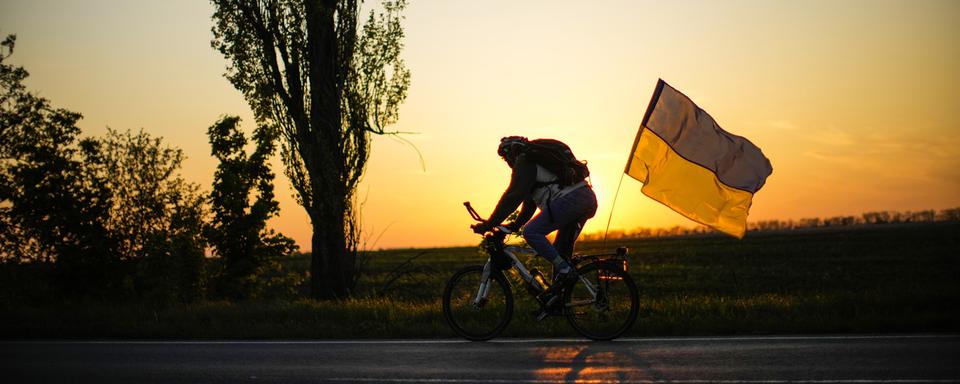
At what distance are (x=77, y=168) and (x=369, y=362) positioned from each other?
58.3ft

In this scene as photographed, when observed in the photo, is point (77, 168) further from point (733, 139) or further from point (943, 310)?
point (943, 310)

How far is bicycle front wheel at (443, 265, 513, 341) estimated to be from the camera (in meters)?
9.18

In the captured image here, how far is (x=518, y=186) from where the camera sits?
8648 mm

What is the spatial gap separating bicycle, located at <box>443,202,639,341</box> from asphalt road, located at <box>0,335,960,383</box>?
298mm

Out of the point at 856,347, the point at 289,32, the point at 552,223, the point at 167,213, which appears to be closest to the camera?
the point at 856,347

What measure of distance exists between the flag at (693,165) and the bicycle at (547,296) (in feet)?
6.87

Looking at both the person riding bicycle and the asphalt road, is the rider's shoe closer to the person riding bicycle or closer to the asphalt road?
the person riding bicycle

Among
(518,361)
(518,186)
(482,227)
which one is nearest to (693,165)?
(518,186)

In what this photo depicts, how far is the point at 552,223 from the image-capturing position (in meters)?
8.79

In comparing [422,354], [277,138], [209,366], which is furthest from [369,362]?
[277,138]

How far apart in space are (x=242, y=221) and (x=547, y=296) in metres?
16.4

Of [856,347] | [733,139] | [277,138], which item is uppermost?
[277,138]

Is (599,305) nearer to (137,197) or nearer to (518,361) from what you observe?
(518,361)

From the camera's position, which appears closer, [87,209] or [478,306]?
[478,306]
